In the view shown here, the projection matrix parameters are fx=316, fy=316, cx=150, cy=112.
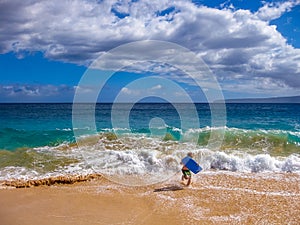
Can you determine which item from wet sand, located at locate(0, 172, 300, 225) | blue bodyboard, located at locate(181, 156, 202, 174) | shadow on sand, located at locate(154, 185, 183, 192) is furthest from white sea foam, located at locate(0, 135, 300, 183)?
wet sand, located at locate(0, 172, 300, 225)

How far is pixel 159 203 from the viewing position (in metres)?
8.16

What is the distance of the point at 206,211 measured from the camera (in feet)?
24.8

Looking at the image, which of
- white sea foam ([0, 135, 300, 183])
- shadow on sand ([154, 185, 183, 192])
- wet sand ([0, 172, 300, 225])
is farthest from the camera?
white sea foam ([0, 135, 300, 183])

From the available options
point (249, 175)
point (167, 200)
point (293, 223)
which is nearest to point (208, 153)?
point (249, 175)

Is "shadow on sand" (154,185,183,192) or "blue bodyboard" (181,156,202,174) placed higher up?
"blue bodyboard" (181,156,202,174)

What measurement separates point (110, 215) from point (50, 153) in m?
8.76

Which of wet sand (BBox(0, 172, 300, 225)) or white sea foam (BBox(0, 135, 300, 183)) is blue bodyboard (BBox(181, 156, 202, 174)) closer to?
wet sand (BBox(0, 172, 300, 225))

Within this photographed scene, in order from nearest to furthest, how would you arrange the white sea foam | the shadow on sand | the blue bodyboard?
1. the shadow on sand
2. the blue bodyboard
3. the white sea foam

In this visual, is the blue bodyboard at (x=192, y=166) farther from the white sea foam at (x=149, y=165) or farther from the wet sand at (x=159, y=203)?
the white sea foam at (x=149, y=165)

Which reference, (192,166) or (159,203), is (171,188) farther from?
(159,203)

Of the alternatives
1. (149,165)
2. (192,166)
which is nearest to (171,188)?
(192,166)

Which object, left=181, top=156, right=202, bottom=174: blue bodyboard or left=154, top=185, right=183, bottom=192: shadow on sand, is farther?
left=181, top=156, right=202, bottom=174: blue bodyboard

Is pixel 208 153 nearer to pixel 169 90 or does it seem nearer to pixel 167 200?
pixel 169 90

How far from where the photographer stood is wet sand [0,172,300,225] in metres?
7.09
